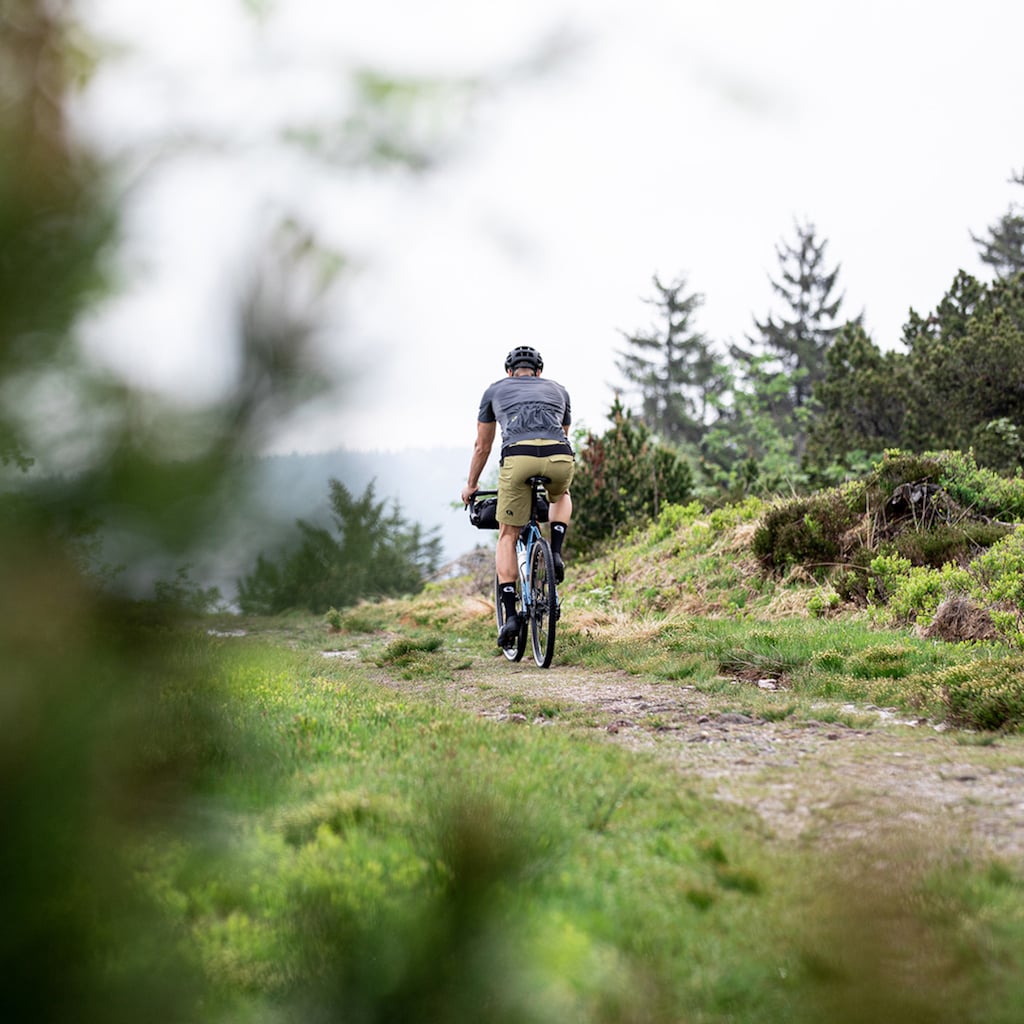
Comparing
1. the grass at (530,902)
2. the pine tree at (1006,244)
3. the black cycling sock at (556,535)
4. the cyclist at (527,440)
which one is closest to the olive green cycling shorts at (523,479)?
the cyclist at (527,440)

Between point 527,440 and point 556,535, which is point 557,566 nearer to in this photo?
point 556,535

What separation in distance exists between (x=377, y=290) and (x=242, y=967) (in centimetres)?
92

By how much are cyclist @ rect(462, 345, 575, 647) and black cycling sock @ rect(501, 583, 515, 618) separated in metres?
0.15

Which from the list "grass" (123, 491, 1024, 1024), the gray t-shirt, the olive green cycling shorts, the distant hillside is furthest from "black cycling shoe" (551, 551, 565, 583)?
the distant hillside

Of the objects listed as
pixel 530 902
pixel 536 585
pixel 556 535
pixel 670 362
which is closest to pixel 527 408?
pixel 556 535

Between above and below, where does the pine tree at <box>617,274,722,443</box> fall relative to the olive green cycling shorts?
above

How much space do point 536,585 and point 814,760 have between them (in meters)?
3.56

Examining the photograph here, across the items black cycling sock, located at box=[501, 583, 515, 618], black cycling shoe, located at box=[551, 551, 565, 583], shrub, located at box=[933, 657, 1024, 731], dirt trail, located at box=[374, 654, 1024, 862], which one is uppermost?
black cycling shoe, located at box=[551, 551, 565, 583]

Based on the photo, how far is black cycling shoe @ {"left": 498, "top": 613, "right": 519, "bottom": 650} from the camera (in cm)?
691

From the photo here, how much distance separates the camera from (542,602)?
21.6 ft

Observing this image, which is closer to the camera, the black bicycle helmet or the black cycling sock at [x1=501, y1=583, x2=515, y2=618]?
the black bicycle helmet

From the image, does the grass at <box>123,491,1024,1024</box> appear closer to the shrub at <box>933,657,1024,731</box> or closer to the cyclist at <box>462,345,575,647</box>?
the shrub at <box>933,657,1024,731</box>

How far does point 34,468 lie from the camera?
0.82m

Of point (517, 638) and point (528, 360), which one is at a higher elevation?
point (528, 360)
